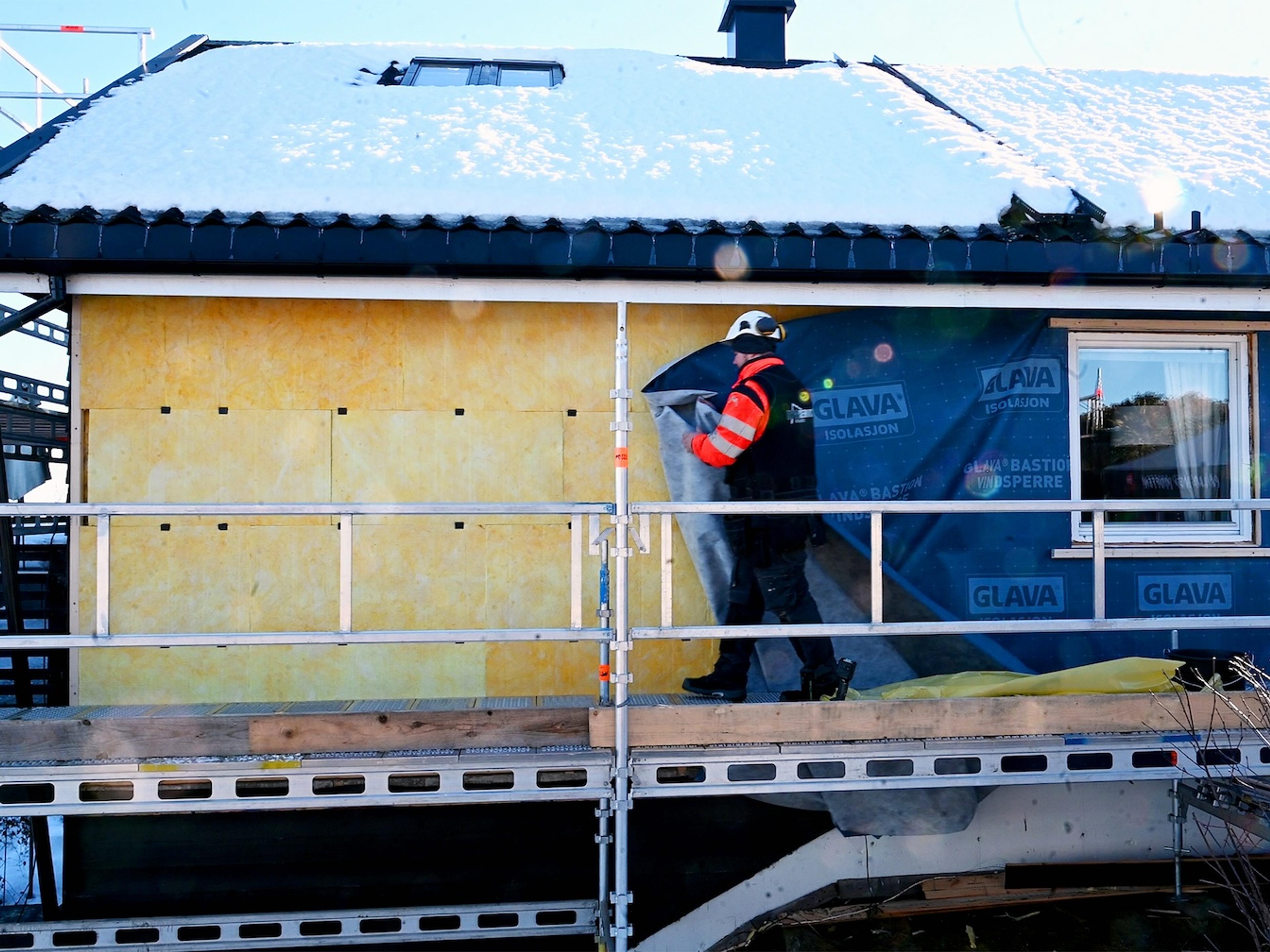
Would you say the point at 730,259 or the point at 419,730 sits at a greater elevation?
the point at 730,259

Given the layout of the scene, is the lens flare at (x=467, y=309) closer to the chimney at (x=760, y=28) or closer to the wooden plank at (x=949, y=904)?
the wooden plank at (x=949, y=904)

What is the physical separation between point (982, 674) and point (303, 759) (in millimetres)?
3318

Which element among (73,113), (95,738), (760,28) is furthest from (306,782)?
(760,28)

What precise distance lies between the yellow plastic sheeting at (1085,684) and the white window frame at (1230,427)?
1076mm

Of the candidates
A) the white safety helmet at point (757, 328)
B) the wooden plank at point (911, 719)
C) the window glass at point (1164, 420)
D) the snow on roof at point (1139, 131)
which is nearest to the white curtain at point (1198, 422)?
the window glass at point (1164, 420)

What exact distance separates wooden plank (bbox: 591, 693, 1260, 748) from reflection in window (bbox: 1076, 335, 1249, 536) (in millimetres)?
1646

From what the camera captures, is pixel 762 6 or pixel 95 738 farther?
pixel 762 6

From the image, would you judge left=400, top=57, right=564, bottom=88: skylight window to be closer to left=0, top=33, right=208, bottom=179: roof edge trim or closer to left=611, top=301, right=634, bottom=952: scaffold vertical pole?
left=0, top=33, right=208, bottom=179: roof edge trim

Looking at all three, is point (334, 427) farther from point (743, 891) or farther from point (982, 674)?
point (982, 674)

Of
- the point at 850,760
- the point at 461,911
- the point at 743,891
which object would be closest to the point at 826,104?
the point at 850,760

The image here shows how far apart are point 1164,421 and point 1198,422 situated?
21cm

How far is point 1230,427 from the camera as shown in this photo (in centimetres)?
562

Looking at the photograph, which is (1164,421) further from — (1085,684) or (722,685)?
(722,685)

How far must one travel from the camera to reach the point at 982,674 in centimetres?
476
